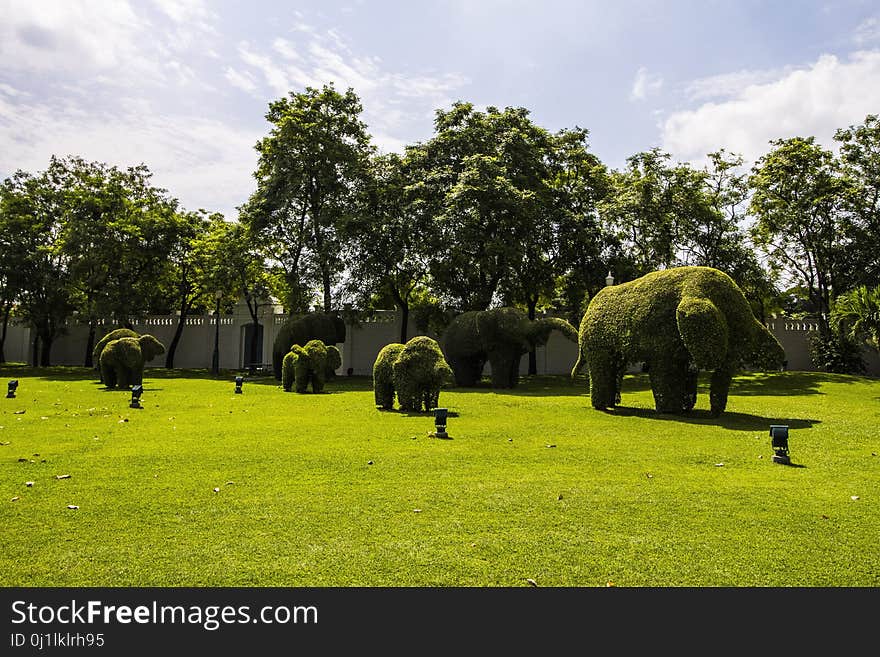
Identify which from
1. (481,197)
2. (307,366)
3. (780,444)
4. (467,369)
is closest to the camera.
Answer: (780,444)

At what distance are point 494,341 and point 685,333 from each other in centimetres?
923

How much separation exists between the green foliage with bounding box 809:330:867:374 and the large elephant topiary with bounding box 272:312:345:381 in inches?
792

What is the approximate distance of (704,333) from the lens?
11.2m

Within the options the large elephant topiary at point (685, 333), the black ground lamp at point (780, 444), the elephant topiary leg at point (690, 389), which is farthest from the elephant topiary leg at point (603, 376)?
the black ground lamp at point (780, 444)

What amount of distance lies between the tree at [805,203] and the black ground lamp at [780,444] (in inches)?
797

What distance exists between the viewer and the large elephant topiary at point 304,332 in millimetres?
23922

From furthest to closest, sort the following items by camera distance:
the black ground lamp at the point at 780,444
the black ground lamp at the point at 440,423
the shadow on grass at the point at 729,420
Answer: the shadow on grass at the point at 729,420, the black ground lamp at the point at 440,423, the black ground lamp at the point at 780,444

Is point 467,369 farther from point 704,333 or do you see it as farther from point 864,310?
point 864,310

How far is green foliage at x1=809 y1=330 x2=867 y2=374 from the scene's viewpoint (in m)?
24.7

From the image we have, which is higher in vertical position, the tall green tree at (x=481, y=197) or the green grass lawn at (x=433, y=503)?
the tall green tree at (x=481, y=197)

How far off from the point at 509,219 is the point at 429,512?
19.7m

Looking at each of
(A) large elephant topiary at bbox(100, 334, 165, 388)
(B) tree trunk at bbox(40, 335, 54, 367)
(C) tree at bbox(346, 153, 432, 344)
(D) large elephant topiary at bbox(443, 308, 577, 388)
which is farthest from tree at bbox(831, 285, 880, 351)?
(B) tree trunk at bbox(40, 335, 54, 367)

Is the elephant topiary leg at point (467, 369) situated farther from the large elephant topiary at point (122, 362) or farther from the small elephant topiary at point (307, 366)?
the large elephant topiary at point (122, 362)

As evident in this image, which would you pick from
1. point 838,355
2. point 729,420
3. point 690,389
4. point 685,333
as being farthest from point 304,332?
point 838,355
